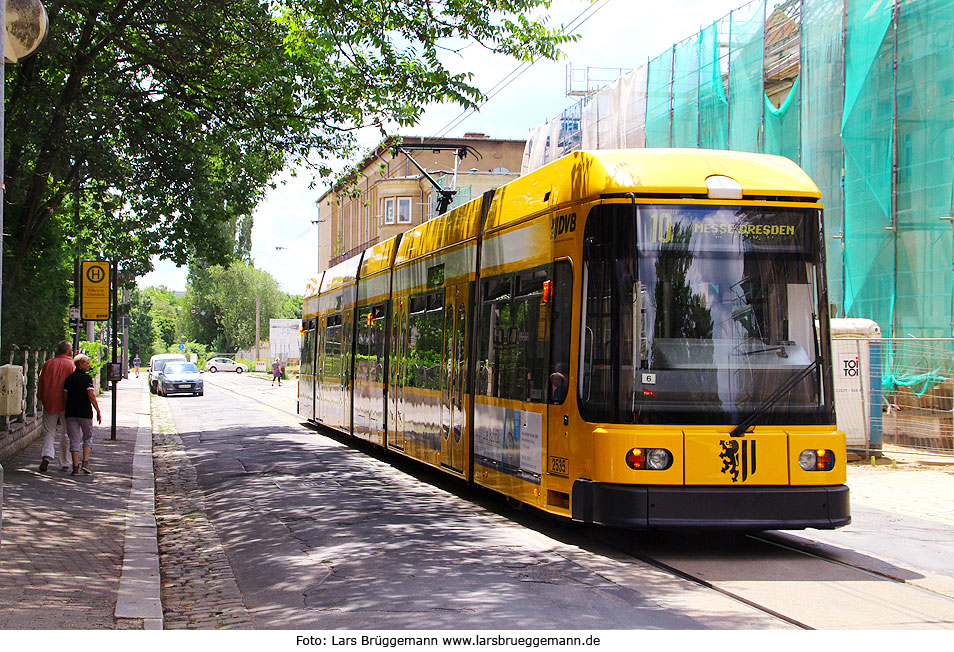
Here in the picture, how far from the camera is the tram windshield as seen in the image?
8.37m

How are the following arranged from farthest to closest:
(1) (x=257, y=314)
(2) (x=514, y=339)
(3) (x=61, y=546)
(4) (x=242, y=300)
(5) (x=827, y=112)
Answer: (4) (x=242, y=300)
(1) (x=257, y=314)
(5) (x=827, y=112)
(2) (x=514, y=339)
(3) (x=61, y=546)

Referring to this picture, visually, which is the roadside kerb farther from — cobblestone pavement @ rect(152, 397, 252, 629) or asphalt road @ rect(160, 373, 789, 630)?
asphalt road @ rect(160, 373, 789, 630)

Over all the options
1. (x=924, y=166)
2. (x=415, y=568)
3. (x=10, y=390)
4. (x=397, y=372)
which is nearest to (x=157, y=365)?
(x=10, y=390)

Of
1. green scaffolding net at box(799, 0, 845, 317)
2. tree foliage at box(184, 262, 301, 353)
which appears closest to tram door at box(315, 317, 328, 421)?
green scaffolding net at box(799, 0, 845, 317)

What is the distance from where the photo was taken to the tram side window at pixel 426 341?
13078 mm

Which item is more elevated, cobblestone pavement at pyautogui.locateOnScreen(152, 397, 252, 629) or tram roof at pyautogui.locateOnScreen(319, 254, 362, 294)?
tram roof at pyautogui.locateOnScreen(319, 254, 362, 294)

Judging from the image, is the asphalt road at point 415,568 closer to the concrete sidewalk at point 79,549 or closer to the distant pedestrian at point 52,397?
the concrete sidewalk at point 79,549

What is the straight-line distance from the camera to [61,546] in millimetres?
9141

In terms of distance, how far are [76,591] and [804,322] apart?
5.92 metres

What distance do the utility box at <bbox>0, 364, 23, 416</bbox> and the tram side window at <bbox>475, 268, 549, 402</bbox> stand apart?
7171 millimetres

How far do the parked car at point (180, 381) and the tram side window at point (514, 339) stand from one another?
123ft

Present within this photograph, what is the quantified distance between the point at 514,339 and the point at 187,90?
10.9 meters

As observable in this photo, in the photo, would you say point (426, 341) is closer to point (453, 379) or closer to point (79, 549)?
point (453, 379)

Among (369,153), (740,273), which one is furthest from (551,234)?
(369,153)
